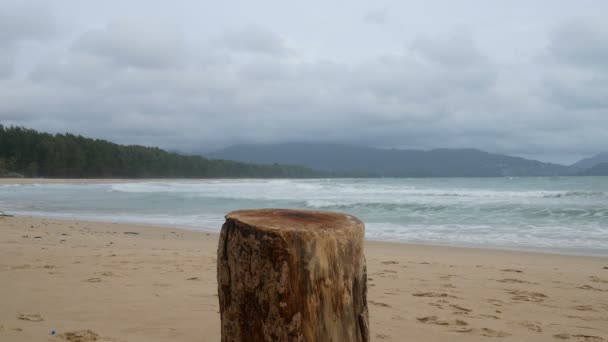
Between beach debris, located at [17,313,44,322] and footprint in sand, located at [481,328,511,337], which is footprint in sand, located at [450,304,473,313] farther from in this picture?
beach debris, located at [17,313,44,322]

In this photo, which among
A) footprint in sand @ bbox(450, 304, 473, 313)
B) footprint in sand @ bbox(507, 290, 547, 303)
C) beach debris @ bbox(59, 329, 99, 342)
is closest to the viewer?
beach debris @ bbox(59, 329, 99, 342)

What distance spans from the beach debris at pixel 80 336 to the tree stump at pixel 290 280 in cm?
142

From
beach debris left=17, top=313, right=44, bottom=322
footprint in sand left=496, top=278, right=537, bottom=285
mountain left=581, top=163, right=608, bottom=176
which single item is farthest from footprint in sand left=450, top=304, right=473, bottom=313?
mountain left=581, top=163, right=608, bottom=176

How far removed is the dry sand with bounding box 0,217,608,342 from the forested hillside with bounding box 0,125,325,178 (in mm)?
53590

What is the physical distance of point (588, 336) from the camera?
367cm

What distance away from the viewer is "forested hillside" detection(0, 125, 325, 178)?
5884 centimetres

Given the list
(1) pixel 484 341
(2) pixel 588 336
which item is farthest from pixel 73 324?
(2) pixel 588 336

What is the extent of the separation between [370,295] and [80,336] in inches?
105

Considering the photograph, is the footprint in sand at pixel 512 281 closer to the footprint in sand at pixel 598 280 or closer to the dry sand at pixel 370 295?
the dry sand at pixel 370 295

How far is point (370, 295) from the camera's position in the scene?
15.8 feet

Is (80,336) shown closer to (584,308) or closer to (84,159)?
(584,308)

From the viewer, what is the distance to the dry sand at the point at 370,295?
142 inches

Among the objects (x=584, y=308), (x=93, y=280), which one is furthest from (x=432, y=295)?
(x=93, y=280)

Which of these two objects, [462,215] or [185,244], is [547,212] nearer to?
[462,215]
